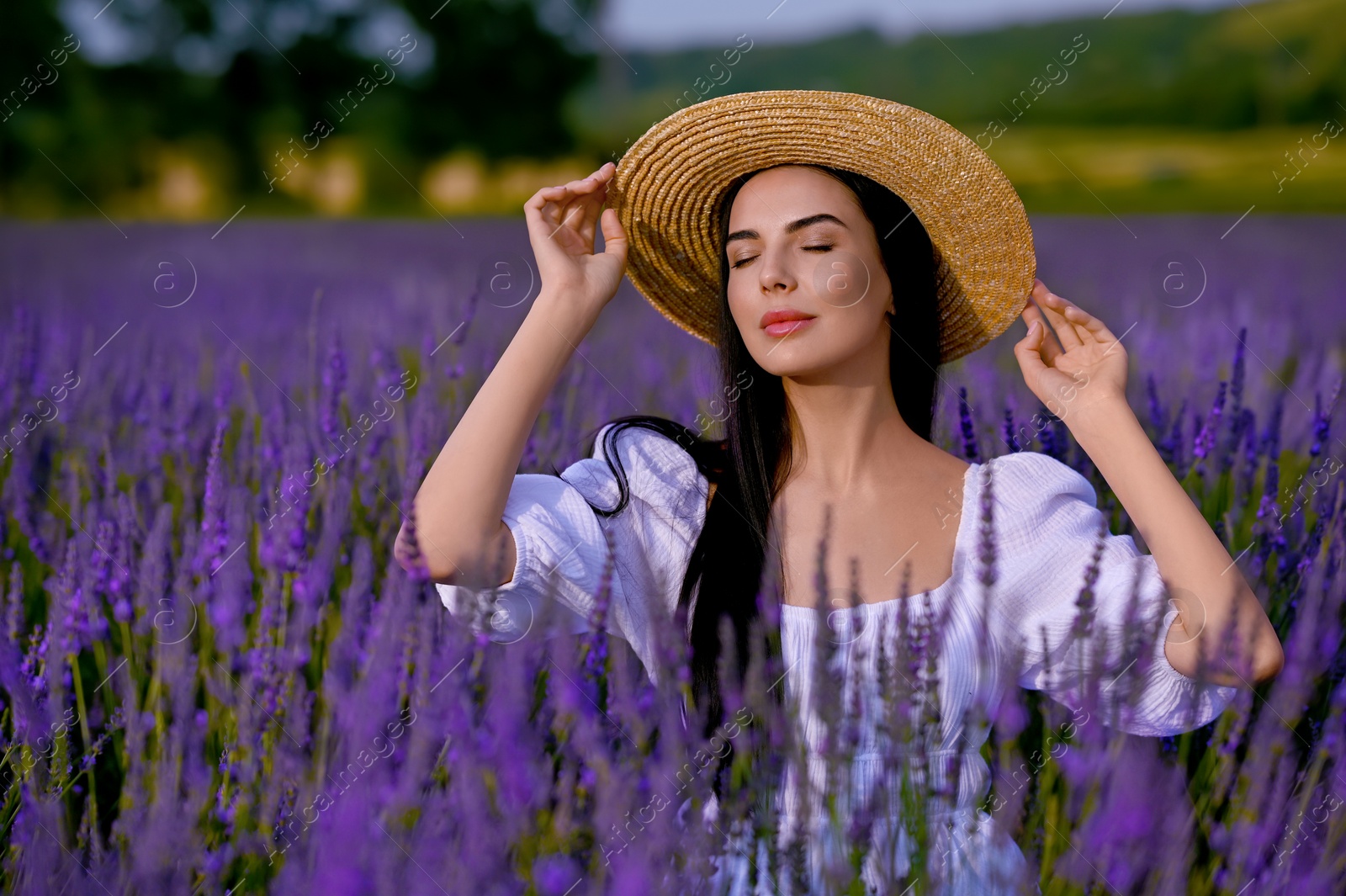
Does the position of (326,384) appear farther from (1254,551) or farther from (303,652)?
(1254,551)

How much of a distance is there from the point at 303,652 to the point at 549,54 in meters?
23.4

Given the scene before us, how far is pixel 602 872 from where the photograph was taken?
1061mm

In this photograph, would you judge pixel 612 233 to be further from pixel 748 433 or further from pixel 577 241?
pixel 748 433

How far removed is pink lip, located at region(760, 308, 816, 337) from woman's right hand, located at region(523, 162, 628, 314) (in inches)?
8.9

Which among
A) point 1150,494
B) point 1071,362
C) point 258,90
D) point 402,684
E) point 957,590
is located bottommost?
point 402,684

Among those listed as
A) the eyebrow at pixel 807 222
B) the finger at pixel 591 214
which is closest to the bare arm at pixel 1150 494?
the eyebrow at pixel 807 222

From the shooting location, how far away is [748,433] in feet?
5.74

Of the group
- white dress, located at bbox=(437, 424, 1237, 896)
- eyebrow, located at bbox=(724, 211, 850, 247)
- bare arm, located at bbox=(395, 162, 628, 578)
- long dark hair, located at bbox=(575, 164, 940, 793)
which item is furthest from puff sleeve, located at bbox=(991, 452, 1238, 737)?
bare arm, located at bbox=(395, 162, 628, 578)

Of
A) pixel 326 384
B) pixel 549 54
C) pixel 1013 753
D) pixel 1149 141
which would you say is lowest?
pixel 1013 753

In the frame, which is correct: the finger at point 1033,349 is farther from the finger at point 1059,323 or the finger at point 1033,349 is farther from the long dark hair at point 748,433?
the long dark hair at point 748,433

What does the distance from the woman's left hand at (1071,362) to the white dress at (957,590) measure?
0.11 metres

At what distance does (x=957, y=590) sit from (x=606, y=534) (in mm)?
478

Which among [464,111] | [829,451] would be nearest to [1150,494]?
[829,451]

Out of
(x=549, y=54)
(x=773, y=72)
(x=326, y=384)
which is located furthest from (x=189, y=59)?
(x=326, y=384)
